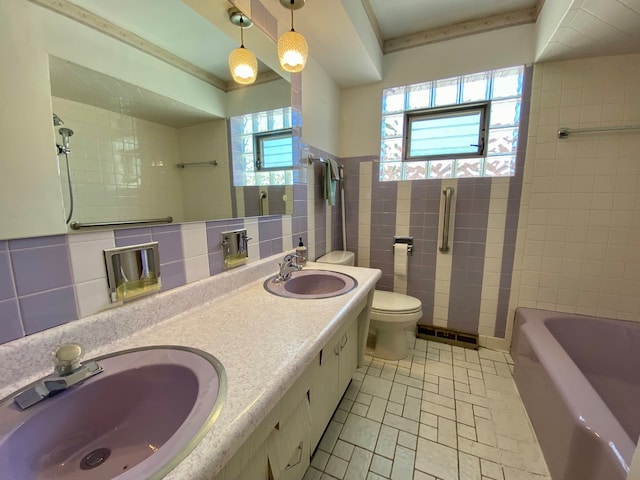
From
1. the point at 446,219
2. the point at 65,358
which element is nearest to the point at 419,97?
the point at 446,219

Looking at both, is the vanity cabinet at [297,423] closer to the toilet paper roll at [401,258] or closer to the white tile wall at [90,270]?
the white tile wall at [90,270]

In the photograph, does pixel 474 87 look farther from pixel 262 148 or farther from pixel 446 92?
pixel 262 148

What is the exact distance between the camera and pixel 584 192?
5.71 feet

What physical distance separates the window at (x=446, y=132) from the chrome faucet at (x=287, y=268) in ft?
4.66

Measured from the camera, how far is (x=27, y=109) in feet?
1.98

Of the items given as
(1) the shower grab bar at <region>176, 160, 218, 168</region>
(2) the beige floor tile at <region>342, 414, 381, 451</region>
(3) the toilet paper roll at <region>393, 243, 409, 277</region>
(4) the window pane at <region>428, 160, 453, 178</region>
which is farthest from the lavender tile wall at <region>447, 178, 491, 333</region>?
(1) the shower grab bar at <region>176, 160, 218, 168</region>

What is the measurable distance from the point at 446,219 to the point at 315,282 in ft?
4.00

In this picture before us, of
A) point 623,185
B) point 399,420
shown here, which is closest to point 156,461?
point 399,420

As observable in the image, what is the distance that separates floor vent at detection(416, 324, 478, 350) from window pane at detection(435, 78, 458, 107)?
1.81 meters

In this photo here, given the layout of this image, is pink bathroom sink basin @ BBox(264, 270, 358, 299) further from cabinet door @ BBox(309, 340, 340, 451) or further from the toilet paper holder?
the toilet paper holder

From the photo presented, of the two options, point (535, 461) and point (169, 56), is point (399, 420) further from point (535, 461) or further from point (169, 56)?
point (169, 56)

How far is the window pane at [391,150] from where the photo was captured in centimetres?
221

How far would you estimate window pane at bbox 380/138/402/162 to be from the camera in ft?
7.26

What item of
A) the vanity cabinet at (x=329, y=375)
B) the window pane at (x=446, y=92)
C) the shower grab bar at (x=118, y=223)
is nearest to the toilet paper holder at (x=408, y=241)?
the vanity cabinet at (x=329, y=375)
